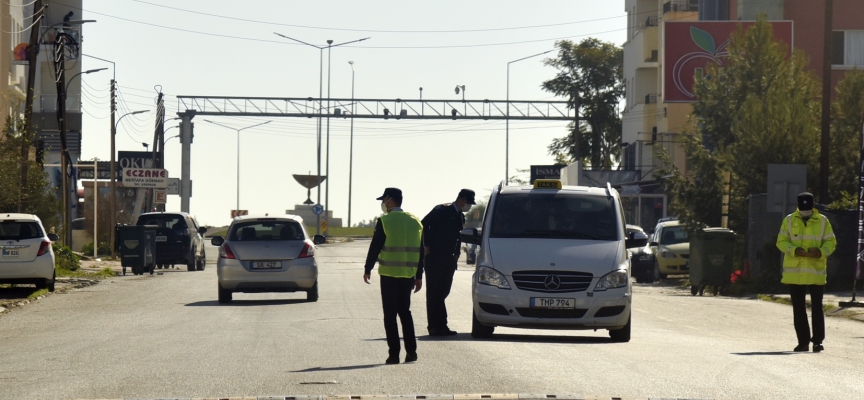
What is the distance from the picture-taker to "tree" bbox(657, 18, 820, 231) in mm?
35469

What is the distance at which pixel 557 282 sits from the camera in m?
15.8

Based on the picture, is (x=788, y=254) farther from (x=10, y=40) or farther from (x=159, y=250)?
(x=10, y=40)

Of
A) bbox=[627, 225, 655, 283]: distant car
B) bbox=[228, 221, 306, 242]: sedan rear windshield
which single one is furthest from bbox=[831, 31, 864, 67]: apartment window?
bbox=[228, 221, 306, 242]: sedan rear windshield

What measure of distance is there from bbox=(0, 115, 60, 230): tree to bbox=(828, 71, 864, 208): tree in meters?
19.4

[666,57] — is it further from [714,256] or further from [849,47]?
[714,256]

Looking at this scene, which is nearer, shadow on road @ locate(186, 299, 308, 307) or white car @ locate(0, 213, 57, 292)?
shadow on road @ locate(186, 299, 308, 307)

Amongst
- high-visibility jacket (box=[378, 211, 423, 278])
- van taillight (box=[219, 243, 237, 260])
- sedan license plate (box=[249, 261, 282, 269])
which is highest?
high-visibility jacket (box=[378, 211, 423, 278])

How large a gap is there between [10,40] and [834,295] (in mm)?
41904

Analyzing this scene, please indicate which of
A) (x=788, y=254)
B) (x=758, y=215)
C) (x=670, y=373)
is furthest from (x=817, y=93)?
(x=670, y=373)

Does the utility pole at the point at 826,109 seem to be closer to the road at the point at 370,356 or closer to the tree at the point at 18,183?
the road at the point at 370,356

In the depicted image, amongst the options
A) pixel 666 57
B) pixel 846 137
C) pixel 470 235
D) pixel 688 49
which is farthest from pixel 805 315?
pixel 688 49

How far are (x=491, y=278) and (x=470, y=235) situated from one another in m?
0.80

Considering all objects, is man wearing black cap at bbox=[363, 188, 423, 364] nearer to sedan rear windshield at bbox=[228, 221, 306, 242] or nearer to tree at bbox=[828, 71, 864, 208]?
A: sedan rear windshield at bbox=[228, 221, 306, 242]

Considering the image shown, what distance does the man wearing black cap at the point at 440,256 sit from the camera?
16.8m
